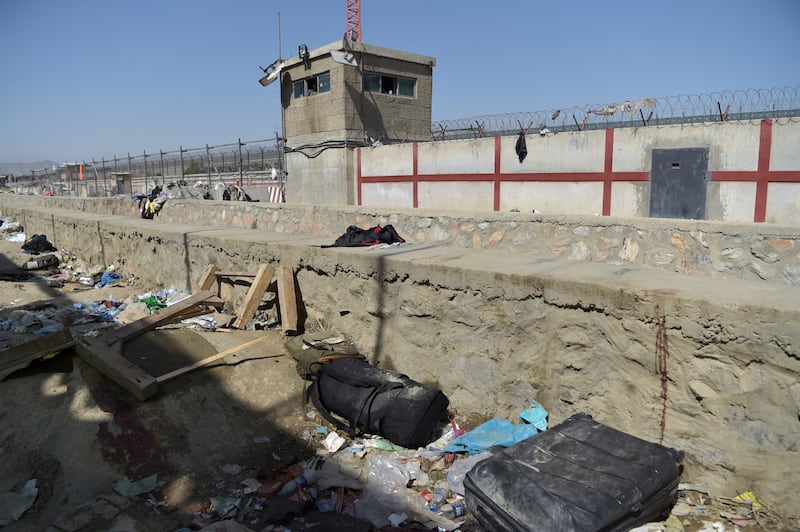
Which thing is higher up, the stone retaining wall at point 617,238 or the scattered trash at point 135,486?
Result: the stone retaining wall at point 617,238

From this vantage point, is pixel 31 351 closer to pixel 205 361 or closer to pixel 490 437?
pixel 205 361

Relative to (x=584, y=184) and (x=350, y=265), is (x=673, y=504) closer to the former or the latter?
(x=350, y=265)

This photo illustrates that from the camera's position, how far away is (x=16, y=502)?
3359 mm

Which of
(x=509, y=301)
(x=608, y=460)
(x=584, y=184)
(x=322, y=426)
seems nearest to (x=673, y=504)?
(x=608, y=460)

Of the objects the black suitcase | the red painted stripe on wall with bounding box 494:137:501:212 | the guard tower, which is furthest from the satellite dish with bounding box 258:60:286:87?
the black suitcase

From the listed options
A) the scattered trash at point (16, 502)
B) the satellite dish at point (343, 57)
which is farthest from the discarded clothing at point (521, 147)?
the scattered trash at point (16, 502)

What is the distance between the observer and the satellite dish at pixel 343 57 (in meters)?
14.5

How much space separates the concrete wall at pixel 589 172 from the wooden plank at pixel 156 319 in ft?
23.5

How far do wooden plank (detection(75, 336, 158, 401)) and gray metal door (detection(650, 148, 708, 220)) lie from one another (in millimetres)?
8356

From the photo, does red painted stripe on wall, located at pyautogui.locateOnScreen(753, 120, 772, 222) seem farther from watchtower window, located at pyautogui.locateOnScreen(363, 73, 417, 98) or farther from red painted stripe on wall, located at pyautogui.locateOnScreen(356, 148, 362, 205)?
watchtower window, located at pyautogui.locateOnScreen(363, 73, 417, 98)

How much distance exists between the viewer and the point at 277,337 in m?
5.31

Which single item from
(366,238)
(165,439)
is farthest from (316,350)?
(366,238)

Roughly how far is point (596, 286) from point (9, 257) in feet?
47.4

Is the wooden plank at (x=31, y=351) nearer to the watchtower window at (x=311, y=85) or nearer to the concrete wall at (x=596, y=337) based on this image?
the concrete wall at (x=596, y=337)
